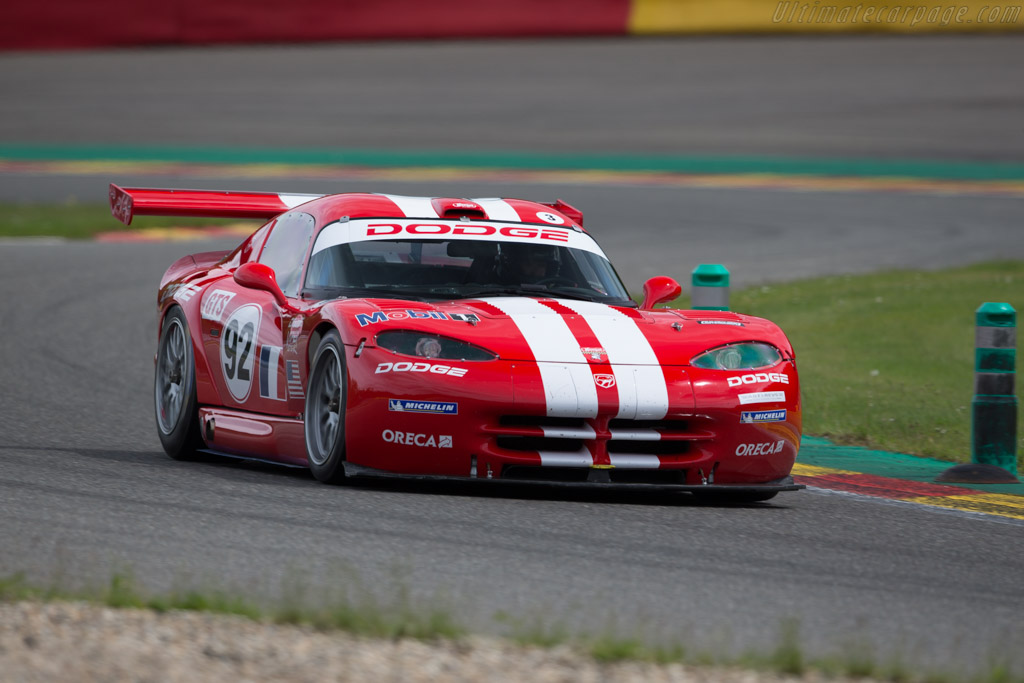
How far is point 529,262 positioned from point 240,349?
1.37 m

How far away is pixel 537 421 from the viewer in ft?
20.9

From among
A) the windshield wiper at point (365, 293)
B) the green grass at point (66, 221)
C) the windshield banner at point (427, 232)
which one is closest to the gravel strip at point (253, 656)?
the windshield wiper at point (365, 293)

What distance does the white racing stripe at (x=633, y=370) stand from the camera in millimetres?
6371

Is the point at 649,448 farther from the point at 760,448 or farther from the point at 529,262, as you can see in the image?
the point at 529,262

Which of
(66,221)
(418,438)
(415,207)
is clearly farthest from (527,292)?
(66,221)

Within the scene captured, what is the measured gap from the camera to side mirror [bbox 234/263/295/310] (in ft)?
23.6

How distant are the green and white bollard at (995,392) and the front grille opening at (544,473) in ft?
7.86

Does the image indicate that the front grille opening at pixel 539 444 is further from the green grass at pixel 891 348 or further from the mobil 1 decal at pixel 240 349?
the green grass at pixel 891 348

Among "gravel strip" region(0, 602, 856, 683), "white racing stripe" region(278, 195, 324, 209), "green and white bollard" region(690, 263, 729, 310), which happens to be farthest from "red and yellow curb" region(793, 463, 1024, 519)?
"gravel strip" region(0, 602, 856, 683)

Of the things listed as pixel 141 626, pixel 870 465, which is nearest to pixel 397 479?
pixel 141 626

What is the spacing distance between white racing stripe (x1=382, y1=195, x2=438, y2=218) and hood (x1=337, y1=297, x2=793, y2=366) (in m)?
0.82

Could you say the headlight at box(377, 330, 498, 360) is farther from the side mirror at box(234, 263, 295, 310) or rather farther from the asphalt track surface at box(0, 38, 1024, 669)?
the side mirror at box(234, 263, 295, 310)

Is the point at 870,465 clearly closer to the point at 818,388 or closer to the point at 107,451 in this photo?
the point at 818,388

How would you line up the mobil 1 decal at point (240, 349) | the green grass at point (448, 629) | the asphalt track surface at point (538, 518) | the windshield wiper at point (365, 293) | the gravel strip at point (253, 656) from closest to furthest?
the gravel strip at point (253, 656), the green grass at point (448, 629), the asphalt track surface at point (538, 518), the windshield wiper at point (365, 293), the mobil 1 decal at point (240, 349)
